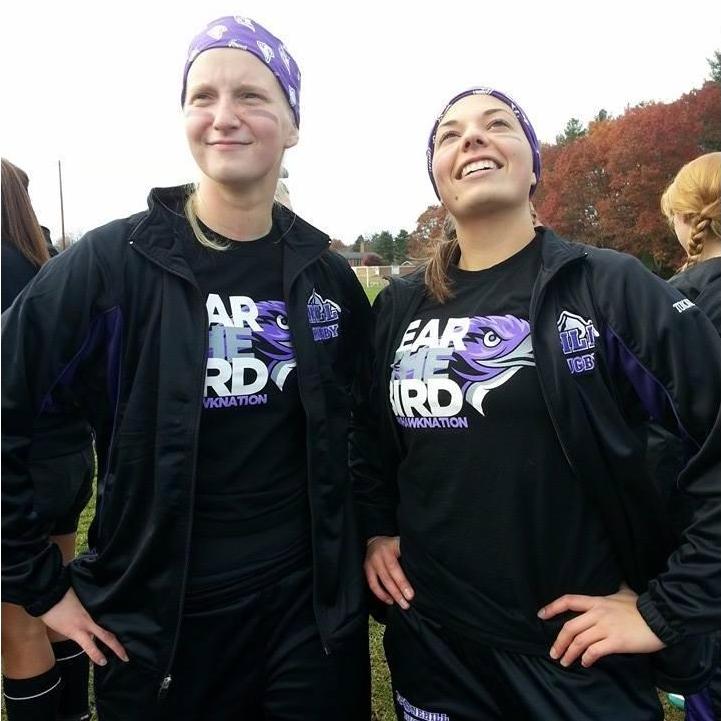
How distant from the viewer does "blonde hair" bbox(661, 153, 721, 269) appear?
10.5ft

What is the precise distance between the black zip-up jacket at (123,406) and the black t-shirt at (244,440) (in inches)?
2.7

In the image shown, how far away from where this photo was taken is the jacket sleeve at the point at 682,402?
167 centimetres

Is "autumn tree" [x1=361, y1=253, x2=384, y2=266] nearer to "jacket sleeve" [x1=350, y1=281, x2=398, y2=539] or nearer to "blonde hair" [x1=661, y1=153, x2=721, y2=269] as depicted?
"blonde hair" [x1=661, y1=153, x2=721, y2=269]

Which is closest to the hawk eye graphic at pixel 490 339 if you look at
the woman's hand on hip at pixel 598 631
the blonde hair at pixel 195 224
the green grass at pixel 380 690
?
the woman's hand on hip at pixel 598 631

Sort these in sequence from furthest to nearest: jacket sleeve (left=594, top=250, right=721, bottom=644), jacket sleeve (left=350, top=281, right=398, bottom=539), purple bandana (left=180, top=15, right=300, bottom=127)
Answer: jacket sleeve (left=350, top=281, right=398, bottom=539) < purple bandana (left=180, top=15, right=300, bottom=127) < jacket sleeve (left=594, top=250, right=721, bottom=644)

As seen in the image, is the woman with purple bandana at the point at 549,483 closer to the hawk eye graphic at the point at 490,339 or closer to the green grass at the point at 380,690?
the hawk eye graphic at the point at 490,339

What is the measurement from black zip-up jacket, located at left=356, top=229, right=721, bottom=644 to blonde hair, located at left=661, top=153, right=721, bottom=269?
174 cm

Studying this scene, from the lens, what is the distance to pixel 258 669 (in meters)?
2.01

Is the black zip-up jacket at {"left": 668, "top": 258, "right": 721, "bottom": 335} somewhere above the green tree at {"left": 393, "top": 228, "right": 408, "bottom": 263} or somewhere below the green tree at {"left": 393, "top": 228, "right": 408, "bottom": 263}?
below

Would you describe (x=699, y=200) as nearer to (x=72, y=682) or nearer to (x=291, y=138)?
(x=291, y=138)

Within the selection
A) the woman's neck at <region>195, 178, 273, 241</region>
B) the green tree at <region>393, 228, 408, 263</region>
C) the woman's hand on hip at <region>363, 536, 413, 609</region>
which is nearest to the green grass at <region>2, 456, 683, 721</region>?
the woman's hand on hip at <region>363, 536, 413, 609</region>

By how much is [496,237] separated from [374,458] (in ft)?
2.97

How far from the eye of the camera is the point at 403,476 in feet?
6.84

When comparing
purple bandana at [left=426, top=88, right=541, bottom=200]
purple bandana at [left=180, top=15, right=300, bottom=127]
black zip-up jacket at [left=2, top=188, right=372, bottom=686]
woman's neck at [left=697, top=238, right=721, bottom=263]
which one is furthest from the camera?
woman's neck at [left=697, top=238, right=721, bottom=263]
